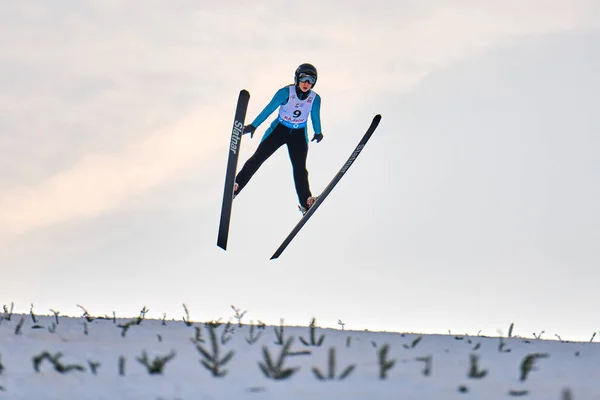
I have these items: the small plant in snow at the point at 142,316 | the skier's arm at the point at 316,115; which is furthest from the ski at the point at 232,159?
the small plant in snow at the point at 142,316

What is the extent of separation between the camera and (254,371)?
3465 millimetres

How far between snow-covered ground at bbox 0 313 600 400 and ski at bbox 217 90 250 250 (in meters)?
4.73

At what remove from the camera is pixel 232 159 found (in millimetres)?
10055

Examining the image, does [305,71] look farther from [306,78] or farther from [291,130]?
[291,130]

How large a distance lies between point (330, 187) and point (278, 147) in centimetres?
104

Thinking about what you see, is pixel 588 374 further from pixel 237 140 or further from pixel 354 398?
pixel 237 140

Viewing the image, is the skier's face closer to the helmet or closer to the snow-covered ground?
the helmet

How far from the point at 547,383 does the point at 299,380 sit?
1.05 m

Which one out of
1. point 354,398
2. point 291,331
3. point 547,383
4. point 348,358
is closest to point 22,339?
point 291,331

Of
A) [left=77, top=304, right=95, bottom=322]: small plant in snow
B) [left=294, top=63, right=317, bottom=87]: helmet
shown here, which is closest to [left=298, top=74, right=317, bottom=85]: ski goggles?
[left=294, top=63, right=317, bottom=87]: helmet

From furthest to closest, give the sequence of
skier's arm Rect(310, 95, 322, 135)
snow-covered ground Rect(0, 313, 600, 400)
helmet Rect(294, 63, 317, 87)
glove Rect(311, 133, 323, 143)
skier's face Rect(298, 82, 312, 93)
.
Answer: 1. glove Rect(311, 133, 323, 143)
2. skier's arm Rect(310, 95, 322, 135)
3. skier's face Rect(298, 82, 312, 93)
4. helmet Rect(294, 63, 317, 87)
5. snow-covered ground Rect(0, 313, 600, 400)

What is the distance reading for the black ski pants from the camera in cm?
1029

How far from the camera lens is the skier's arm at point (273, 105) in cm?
1002

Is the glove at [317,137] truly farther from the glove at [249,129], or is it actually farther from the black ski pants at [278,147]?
the glove at [249,129]
